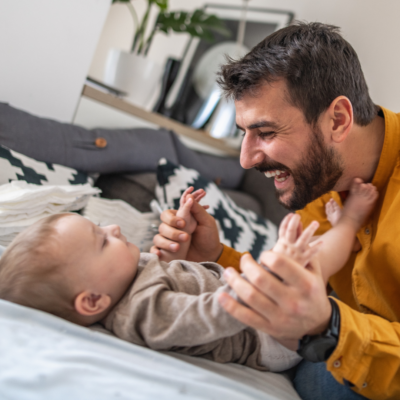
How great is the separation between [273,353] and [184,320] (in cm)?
23

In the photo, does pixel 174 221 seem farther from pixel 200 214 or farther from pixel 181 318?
pixel 181 318

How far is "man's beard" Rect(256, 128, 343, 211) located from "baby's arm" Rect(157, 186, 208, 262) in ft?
0.84

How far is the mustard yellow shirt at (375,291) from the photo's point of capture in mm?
682

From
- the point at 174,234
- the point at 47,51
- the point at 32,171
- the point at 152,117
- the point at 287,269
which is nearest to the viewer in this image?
the point at 287,269

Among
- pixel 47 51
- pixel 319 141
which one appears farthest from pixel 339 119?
pixel 47 51

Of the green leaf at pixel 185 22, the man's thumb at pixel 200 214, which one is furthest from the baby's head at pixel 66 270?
the green leaf at pixel 185 22

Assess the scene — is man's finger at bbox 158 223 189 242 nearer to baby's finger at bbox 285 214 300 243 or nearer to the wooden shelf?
baby's finger at bbox 285 214 300 243

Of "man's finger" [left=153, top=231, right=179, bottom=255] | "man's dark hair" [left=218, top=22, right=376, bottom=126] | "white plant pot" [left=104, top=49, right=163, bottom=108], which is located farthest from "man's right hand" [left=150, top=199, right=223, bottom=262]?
"white plant pot" [left=104, top=49, right=163, bottom=108]

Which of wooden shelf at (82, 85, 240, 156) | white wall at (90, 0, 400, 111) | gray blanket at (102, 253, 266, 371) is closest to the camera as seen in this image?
gray blanket at (102, 253, 266, 371)

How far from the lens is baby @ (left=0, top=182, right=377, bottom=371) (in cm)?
66

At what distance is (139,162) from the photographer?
1.71 m

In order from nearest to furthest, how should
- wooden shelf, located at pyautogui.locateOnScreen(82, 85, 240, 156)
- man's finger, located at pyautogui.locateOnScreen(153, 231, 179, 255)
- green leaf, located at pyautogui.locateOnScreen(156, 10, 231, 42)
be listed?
man's finger, located at pyautogui.locateOnScreen(153, 231, 179, 255) < wooden shelf, located at pyautogui.locateOnScreen(82, 85, 240, 156) < green leaf, located at pyautogui.locateOnScreen(156, 10, 231, 42)

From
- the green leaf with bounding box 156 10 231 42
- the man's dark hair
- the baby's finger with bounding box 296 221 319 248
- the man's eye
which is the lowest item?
the baby's finger with bounding box 296 221 319 248

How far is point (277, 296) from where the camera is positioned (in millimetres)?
570
